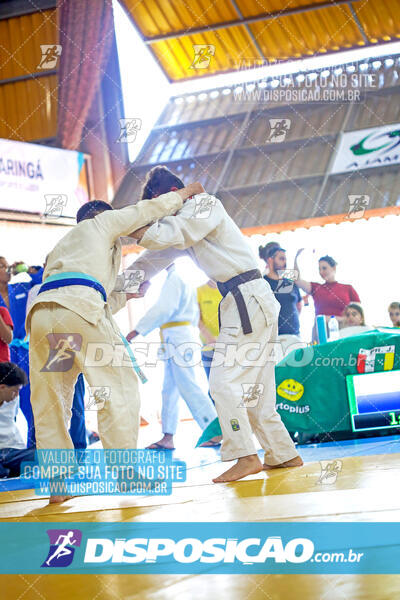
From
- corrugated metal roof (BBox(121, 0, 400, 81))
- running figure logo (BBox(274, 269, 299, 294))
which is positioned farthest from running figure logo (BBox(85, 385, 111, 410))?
corrugated metal roof (BBox(121, 0, 400, 81))

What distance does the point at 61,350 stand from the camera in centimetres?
299

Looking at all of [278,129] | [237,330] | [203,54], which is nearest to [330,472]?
[237,330]

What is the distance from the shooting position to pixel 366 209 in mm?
9914

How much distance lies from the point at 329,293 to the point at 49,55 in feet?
22.6

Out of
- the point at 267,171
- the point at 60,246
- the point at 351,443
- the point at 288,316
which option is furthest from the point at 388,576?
the point at 267,171

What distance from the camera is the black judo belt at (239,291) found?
320 centimetres

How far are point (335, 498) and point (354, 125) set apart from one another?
31.0 feet

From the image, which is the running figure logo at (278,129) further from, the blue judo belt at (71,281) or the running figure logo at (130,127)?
the blue judo belt at (71,281)

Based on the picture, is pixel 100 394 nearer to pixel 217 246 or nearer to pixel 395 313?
pixel 217 246

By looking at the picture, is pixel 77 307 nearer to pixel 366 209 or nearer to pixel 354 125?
pixel 366 209

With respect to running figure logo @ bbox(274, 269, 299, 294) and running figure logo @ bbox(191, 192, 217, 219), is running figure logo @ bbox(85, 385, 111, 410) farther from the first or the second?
running figure logo @ bbox(274, 269, 299, 294)

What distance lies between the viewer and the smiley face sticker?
4.62m

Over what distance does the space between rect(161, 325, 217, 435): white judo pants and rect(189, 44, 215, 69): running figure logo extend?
7.68m

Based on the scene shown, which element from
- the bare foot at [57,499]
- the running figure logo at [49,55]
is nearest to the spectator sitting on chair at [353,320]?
the bare foot at [57,499]
